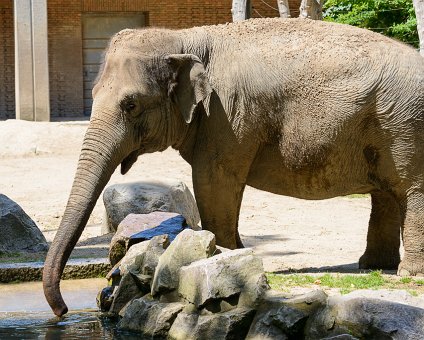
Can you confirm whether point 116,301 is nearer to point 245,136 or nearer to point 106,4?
point 245,136

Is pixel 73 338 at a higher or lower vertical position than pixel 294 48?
lower

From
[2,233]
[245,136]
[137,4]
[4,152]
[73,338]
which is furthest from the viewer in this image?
[137,4]

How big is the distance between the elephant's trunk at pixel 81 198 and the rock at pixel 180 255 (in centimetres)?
69

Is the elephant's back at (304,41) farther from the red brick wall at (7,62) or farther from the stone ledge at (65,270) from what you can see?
the red brick wall at (7,62)

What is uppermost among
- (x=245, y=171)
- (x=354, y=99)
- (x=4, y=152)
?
(x=354, y=99)

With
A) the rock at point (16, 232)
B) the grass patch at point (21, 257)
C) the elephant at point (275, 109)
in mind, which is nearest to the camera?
the elephant at point (275, 109)

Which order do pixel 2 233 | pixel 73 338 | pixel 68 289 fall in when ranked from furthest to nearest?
pixel 2 233 → pixel 68 289 → pixel 73 338

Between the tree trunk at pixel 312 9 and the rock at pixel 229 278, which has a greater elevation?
the tree trunk at pixel 312 9

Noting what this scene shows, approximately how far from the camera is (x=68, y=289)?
916 centimetres

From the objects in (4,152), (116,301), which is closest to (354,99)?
(116,301)

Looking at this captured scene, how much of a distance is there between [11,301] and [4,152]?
12986 mm

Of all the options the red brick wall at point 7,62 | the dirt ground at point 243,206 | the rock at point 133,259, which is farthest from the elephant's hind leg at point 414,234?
the red brick wall at point 7,62

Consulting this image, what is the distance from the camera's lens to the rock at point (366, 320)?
19.5 ft

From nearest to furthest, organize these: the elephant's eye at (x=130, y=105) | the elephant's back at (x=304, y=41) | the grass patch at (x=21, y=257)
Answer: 1. the elephant's eye at (x=130, y=105)
2. the elephant's back at (x=304, y=41)
3. the grass patch at (x=21, y=257)
